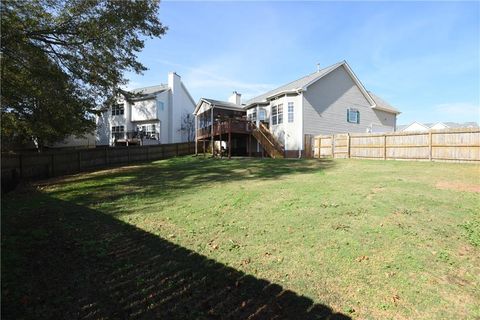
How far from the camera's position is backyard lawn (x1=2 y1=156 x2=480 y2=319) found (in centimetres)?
412

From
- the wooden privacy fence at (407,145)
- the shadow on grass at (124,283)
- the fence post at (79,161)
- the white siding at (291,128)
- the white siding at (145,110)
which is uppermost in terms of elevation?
the white siding at (145,110)

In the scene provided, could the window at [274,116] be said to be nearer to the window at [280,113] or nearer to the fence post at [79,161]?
the window at [280,113]

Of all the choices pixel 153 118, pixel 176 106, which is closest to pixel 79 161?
pixel 153 118

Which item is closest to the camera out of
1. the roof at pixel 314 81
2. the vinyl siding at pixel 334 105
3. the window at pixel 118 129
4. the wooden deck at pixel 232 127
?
the roof at pixel 314 81

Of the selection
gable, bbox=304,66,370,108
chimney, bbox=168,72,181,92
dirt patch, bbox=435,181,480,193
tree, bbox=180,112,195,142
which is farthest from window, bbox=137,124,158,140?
dirt patch, bbox=435,181,480,193

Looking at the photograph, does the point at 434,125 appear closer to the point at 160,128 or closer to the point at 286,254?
the point at 160,128

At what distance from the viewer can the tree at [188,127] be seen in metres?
41.1

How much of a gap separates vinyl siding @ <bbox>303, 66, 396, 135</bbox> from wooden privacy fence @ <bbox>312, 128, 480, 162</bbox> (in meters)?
1.98

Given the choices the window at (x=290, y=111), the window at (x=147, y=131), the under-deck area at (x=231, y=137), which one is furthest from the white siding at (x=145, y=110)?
the window at (x=290, y=111)

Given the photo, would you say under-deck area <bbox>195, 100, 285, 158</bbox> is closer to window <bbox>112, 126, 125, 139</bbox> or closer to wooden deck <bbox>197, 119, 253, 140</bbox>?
wooden deck <bbox>197, 119, 253, 140</bbox>

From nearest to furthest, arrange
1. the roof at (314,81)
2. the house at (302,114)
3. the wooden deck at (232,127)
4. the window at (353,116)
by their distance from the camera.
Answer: the roof at (314,81) → the house at (302,114) → the wooden deck at (232,127) → the window at (353,116)

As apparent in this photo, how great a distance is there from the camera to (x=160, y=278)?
4770 mm

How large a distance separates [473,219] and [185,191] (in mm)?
8155

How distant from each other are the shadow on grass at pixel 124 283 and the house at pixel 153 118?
32.5 metres
